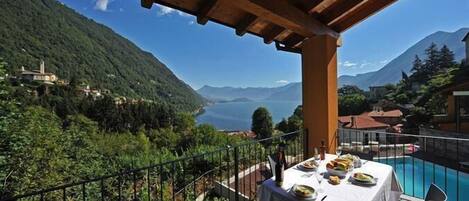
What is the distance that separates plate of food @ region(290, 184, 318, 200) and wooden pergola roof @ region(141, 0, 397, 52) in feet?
5.52

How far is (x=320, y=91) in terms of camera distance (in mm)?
3764

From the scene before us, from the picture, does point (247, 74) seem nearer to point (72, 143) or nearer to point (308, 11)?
point (72, 143)

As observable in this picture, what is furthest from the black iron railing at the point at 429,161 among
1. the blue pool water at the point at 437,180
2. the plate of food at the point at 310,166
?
the plate of food at the point at 310,166

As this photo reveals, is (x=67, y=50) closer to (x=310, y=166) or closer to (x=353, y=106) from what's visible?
(x=353, y=106)

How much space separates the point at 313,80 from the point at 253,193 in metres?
2.04

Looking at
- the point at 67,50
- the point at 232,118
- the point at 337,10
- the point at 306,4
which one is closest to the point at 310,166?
the point at 306,4

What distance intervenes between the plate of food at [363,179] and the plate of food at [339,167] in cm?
10

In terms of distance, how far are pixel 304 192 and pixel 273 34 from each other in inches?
98.3

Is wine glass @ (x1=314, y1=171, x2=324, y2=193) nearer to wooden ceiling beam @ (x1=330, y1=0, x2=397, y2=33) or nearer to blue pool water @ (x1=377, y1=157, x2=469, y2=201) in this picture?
wooden ceiling beam @ (x1=330, y1=0, x2=397, y2=33)

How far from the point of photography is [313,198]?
1.88 metres

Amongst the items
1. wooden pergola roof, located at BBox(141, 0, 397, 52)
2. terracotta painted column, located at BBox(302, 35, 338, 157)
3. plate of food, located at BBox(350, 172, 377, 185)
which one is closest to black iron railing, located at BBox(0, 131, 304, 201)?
terracotta painted column, located at BBox(302, 35, 338, 157)

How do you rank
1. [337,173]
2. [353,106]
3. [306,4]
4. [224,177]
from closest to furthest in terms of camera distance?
[337,173], [306,4], [224,177], [353,106]

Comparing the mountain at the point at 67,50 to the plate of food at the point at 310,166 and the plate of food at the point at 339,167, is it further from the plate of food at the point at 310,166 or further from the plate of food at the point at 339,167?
the plate of food at the point at 339,167

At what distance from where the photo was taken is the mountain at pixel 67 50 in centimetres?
3638
